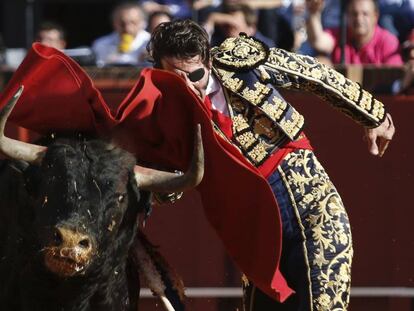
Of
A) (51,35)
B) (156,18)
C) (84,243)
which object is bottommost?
(51,35)

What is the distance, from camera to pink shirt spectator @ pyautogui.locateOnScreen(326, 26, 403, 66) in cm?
710

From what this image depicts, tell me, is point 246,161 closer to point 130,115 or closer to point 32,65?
point 130,115

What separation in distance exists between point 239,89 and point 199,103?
0.47 metres

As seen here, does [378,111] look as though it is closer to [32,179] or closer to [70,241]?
[32,179]

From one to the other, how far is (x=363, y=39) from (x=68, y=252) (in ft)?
13.5

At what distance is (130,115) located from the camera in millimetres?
3795

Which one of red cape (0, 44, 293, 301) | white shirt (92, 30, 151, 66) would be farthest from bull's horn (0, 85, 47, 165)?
white shirt (92, 30, 151, 66)

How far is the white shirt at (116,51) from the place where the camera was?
24.7 ft

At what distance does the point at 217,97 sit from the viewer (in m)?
4.24

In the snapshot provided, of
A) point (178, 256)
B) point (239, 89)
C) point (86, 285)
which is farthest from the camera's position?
point (178, 256)

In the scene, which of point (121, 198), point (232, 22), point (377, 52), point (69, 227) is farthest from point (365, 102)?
point (232, 22)

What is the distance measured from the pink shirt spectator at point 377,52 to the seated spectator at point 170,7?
1201 mm

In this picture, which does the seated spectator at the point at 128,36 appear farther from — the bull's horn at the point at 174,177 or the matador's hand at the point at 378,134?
the bull's horn at the point at 174,177

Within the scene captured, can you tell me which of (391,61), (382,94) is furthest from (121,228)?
(391,61)
